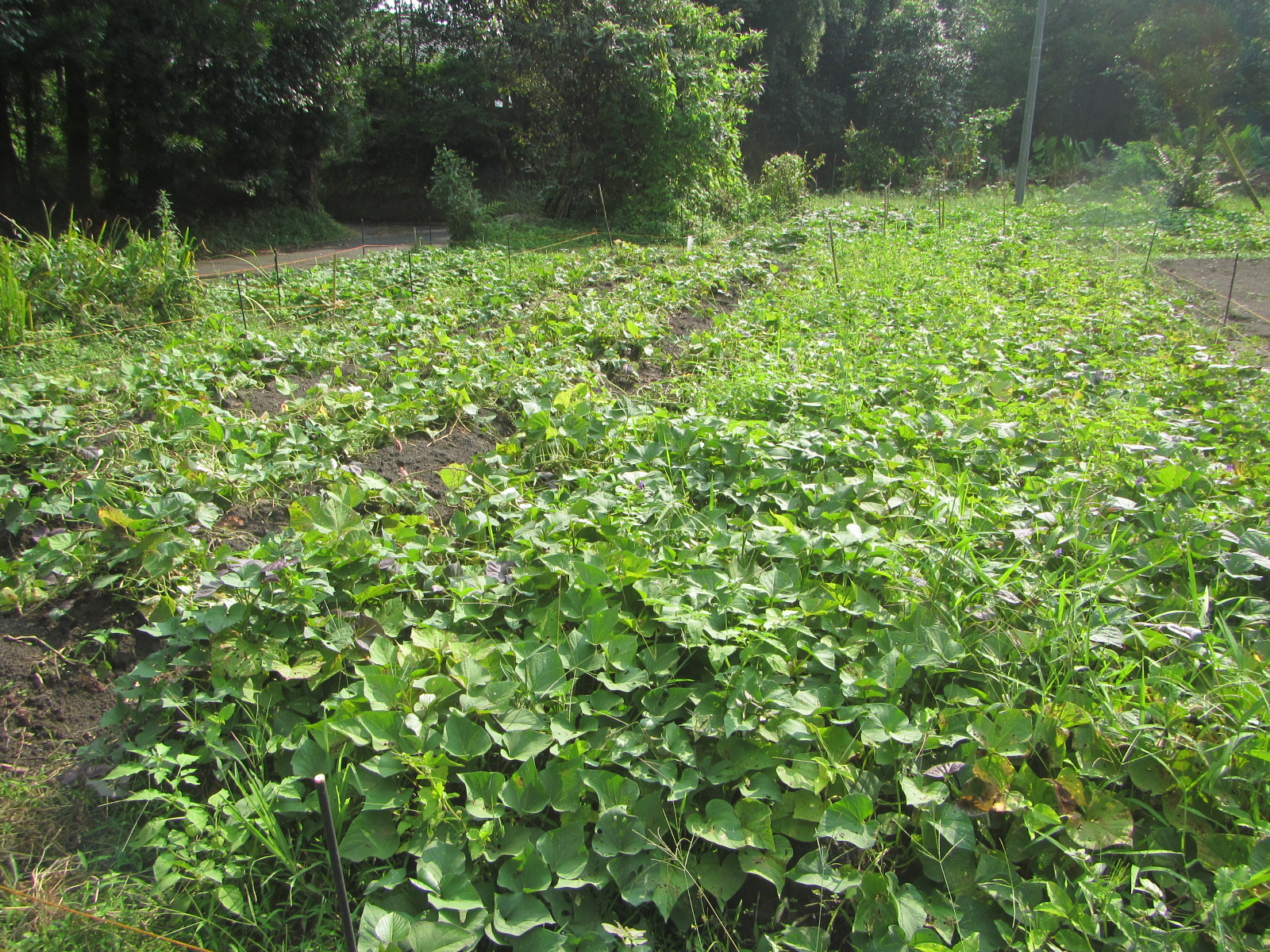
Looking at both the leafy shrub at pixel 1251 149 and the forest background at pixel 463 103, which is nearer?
the forest background at pixel 463 103

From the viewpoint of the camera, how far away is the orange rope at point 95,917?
4.73 ft

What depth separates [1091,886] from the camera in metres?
1.41

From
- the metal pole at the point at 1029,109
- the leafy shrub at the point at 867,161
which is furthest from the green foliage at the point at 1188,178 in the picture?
the leafy shrub at the point at 867,161

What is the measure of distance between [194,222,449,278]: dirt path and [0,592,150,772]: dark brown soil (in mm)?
7251

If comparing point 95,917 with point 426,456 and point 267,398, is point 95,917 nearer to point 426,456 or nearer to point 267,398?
point 426,456

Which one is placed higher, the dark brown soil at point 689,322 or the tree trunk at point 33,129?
the tree trunk at point 33,129

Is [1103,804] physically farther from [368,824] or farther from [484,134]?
[484,134]

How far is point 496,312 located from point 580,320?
1.00m

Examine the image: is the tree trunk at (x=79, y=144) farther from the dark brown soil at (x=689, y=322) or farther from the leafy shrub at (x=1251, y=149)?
the leafy shrub at (x=1251, y=149)

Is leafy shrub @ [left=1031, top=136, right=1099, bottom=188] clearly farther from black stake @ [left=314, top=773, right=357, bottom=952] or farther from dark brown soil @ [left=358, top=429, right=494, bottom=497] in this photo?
black stake @ [left=314, top=773, right=357, bottom=952]

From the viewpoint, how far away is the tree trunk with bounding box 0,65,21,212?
12.2 meters

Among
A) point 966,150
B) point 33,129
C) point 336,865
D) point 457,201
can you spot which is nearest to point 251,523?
point 336,865

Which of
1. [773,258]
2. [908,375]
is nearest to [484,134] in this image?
[773,258]

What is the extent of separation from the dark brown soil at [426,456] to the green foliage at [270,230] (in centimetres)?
1302
